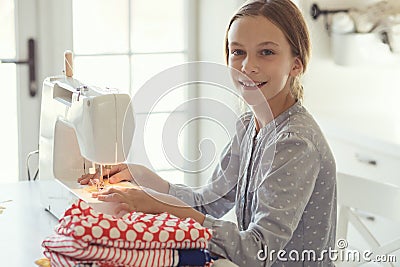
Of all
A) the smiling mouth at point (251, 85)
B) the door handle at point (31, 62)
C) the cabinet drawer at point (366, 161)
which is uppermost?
the smiling mouth at point (251, 85)

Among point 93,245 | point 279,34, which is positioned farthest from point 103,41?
point 93,245

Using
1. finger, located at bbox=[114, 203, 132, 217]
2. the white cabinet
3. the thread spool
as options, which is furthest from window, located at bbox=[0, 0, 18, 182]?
finger, located at bbox=[114, 203, 132, 217]

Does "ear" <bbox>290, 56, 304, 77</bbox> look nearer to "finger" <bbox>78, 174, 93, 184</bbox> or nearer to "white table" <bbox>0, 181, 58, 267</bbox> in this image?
"finger" <bbox>78, 174, 93, 184</bbox>

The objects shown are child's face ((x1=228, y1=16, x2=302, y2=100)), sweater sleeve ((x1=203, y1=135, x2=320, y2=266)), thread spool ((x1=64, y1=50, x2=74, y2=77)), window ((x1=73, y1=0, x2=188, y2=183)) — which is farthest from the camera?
window ((x1=73, y1=0, x2=188, y2=183))

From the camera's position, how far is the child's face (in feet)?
5.32

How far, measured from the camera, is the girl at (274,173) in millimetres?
1515

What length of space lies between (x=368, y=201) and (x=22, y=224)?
3.18 ft

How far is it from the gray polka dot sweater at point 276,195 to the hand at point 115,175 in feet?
0.42

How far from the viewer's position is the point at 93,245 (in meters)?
1.33

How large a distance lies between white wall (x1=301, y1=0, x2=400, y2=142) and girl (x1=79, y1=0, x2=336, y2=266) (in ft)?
5.42

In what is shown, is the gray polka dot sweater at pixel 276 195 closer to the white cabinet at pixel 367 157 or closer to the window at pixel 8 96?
the white cabinet at pixel 367 157

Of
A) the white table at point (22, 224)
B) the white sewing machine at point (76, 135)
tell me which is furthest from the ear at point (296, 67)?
the white table at point (22, 224)

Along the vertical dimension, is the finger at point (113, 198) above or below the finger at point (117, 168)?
above

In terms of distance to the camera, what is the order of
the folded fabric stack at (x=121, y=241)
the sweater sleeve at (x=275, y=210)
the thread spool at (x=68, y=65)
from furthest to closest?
1. the thread spool at (x=68, y=65)
2. the sweater sleeve at (x=275, y=210)
3. the folded fabric stack at (x=121, y=241)
